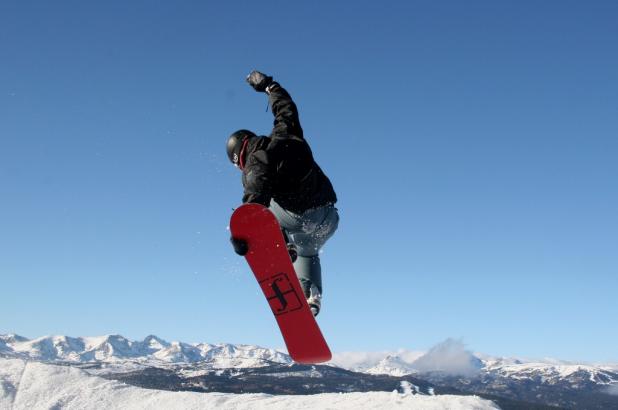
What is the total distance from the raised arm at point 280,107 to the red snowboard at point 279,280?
1.05 m

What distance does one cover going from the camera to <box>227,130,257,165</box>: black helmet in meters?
6.87

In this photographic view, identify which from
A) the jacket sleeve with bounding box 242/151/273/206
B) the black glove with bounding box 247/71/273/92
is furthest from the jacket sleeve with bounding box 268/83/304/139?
the jacket sleeve with bounding box 242/151/273/206

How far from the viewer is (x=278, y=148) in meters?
6.55

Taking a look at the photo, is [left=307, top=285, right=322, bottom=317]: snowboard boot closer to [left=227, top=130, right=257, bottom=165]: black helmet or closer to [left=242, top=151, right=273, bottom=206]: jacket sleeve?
[left=242, top=151, right=273, bottom=206]: jacket sleeve

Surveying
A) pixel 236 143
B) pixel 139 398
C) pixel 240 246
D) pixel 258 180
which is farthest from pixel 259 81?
pixel 139 398

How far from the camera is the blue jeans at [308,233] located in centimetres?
717

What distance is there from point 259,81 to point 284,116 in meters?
0.77

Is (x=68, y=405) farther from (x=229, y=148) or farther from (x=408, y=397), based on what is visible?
(x=229, y=148)

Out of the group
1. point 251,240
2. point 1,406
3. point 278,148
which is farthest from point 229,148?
point 1,406

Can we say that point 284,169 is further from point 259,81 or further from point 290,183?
point 259,81

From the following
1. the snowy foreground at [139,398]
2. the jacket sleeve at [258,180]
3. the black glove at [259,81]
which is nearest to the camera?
the jacket sleeve at [258,180]

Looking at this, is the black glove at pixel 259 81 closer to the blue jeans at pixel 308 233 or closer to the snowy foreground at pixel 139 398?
the blue jeans at pixel 308 233

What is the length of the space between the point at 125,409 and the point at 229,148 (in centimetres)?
11497

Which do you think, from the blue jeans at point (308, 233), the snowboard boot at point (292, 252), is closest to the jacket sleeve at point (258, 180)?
the blue jeans at point (308, 233)
